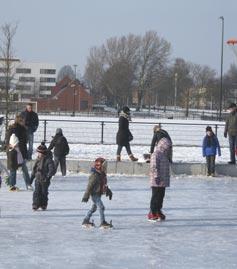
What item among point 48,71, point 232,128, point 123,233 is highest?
point 48,71

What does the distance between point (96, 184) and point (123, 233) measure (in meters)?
0.80

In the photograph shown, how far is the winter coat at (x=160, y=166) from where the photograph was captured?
10305mm

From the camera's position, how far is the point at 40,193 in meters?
11.3

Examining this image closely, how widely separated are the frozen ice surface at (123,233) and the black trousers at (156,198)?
254 millimetres

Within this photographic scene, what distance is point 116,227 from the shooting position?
9.87 m

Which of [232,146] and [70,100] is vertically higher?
[70,100]

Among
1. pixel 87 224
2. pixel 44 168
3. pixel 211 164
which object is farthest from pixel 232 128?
pixel 87 224

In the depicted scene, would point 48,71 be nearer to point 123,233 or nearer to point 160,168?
point 160,168

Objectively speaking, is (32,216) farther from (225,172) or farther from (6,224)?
(225,172)

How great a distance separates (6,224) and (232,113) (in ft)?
30.5

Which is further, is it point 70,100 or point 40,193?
point 70,100

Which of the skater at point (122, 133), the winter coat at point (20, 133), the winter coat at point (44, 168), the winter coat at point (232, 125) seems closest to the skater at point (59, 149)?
the skater at point (122, 133)

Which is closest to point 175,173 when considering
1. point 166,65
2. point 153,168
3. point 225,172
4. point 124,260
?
point 225,172

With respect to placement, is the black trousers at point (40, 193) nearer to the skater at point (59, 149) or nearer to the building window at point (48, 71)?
the skater at point (59, 149)
